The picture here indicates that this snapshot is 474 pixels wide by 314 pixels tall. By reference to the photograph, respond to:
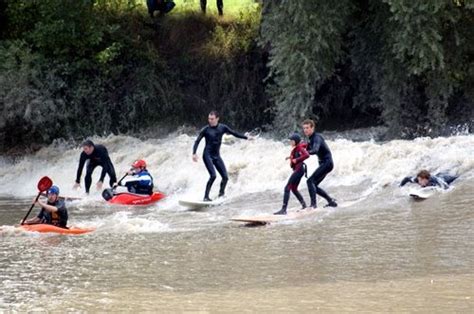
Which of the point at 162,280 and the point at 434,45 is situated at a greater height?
the point at 434,45

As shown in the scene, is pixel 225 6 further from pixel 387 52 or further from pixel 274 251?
pixel 274 251

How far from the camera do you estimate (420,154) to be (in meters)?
16.3

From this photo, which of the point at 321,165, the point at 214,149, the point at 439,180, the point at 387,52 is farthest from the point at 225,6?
the point at 439,180

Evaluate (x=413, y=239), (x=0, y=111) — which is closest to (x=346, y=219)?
(x=413, y=239)

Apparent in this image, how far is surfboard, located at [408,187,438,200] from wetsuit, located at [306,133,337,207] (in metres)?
1.27

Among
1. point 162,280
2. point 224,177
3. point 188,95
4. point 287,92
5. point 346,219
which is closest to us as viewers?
point 162,280

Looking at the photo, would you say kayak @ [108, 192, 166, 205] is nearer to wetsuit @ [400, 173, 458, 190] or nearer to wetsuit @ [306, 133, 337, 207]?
wetsuit @ [306, 133, 337, 207]

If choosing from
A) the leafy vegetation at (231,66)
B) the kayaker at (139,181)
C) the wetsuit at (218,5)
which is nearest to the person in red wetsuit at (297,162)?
the kayaker at (139,181)

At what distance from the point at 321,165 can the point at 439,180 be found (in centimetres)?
188

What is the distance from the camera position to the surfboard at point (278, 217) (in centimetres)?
1281

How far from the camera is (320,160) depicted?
46.8 feet

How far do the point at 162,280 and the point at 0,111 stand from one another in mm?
16060

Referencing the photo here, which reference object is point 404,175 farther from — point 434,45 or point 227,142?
point 227,142

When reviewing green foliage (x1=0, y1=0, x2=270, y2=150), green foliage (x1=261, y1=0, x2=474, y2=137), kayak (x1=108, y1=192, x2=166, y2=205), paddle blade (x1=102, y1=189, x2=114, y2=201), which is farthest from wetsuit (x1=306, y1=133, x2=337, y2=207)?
green foliage (x1=0, y1=0, x2=270, y2=150)
